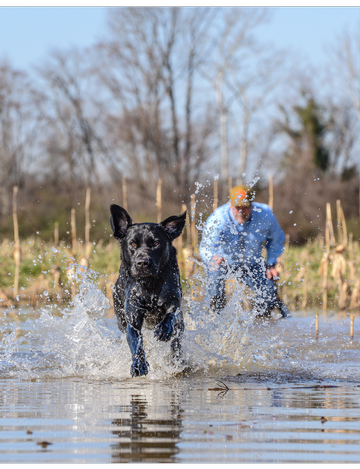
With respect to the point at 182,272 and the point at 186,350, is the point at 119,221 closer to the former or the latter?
the point at 186,350

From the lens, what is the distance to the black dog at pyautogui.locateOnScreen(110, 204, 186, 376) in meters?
5.18

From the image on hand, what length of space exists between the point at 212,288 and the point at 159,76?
20.4 m

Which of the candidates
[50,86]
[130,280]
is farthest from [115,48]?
[130,280]

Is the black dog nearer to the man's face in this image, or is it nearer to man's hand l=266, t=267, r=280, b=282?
the man's face

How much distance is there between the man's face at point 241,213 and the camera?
7.71 m

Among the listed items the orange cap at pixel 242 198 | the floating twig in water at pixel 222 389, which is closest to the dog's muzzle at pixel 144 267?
the floating twig in water at pixel 222 389

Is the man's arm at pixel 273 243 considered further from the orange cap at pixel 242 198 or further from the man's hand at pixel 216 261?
the man's hand at pixel 216 261

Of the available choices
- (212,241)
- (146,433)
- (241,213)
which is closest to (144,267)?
(146,433)

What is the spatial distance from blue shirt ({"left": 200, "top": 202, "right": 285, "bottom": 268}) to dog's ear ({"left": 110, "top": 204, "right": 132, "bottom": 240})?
2199mm

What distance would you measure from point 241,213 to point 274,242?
0.62 metres

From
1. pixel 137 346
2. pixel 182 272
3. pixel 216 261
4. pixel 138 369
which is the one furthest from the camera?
pixel 182 272

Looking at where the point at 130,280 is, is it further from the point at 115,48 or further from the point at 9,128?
the point at 9,128

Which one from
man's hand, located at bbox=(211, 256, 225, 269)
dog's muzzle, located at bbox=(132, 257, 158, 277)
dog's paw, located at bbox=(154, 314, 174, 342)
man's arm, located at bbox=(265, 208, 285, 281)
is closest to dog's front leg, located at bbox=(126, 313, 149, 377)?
dog's paw, located at bbox=(154, 314, 174, 342)

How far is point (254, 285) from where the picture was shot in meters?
7.84
